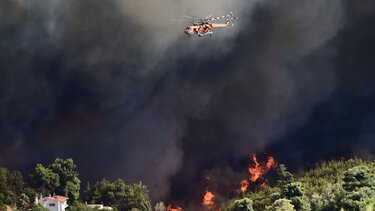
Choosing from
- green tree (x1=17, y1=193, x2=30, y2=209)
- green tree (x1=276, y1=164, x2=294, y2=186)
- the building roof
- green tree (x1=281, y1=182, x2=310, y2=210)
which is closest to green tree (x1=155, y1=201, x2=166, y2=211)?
the building roof

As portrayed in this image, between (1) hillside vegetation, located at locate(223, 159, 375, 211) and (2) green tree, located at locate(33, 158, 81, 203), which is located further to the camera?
(2) green tree, located at locate(33, 158, 81, 203)

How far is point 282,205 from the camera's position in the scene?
312 ft

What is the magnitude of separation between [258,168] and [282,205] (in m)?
24.7

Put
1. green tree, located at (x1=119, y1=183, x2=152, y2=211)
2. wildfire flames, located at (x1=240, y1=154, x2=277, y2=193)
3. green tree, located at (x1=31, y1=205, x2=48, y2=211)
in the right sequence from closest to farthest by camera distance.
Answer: green tree, located at (x1=31, y1=205, x2=48, y2=211)
green tree, located at (x1=119, y1=183, x2=152, y2=211)
wildfire flames, located at (x1=240, y1=154, x2=277, y2=193)

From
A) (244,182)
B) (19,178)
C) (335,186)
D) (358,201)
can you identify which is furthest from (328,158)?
(19,178)

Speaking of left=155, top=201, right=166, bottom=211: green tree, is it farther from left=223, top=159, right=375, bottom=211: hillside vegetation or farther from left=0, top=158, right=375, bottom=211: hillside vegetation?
left=223, top=159, right=375, bottom=211: hillside vegetation

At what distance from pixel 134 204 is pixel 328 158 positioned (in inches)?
926

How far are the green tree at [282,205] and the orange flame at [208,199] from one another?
2092cm

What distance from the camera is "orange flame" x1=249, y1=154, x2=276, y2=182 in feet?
391

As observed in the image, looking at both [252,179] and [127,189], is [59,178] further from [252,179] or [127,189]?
[252,179]

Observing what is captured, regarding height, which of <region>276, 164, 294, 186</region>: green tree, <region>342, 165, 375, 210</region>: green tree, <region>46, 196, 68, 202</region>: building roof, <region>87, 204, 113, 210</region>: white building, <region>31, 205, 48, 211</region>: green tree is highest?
<region>276, 164, 294, 186</region>: green tree

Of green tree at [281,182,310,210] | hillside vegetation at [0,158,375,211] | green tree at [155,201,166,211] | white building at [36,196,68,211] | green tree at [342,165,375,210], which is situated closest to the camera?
green tree at [342,165,375,210]

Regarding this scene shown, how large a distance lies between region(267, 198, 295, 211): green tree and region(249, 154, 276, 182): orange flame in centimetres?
2217

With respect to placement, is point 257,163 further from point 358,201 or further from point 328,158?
point 358,201
